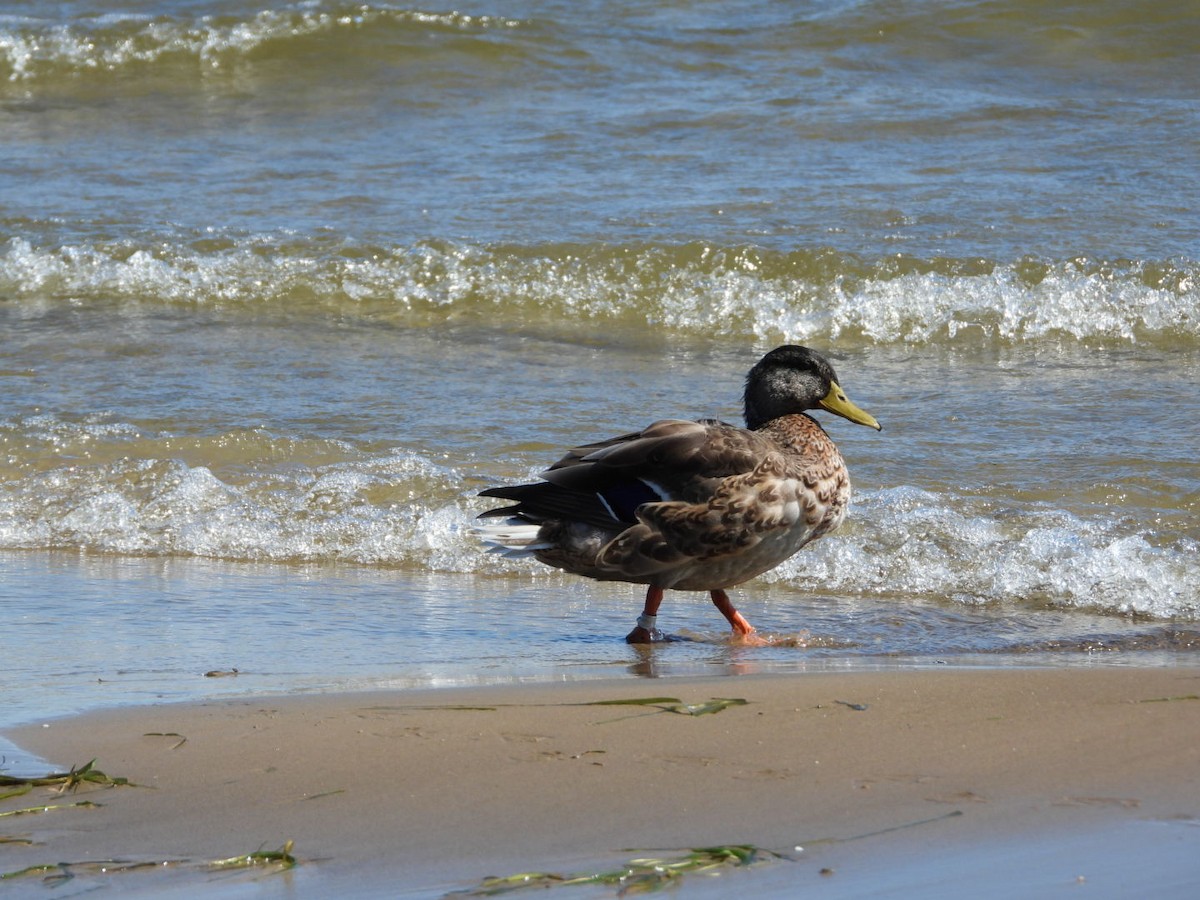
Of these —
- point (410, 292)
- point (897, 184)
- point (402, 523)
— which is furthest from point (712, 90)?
point (402, 523)

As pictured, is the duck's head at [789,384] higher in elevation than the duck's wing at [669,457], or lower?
higher

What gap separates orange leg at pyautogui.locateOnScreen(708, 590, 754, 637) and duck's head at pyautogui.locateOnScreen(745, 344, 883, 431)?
715 mm

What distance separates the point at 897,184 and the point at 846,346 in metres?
2.12

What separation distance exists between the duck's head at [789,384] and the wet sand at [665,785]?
1749 mm

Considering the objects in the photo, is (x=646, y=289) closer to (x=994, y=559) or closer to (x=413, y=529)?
(x=413, y=529)

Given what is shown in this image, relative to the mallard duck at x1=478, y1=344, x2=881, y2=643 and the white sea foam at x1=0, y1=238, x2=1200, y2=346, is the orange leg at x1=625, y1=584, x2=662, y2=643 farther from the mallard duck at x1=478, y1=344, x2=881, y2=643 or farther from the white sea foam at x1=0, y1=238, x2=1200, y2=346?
the white sea foam at x1=0, y1=238, x2=1200, y2=346

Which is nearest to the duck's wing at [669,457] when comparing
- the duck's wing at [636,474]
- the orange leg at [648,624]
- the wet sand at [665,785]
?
the duck's wing at [636,474]

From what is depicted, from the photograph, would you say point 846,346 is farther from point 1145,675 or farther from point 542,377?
point 1145,675

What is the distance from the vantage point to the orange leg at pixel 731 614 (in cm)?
528

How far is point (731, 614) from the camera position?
17.5ft

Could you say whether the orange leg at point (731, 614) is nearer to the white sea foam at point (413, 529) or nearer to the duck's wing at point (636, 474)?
the duck's wing at point (636, 474)

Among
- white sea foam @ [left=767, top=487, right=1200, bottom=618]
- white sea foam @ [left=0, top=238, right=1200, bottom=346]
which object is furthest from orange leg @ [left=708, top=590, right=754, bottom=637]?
white sea foam @ [left=0, top=238, right=1200, bottom=346]

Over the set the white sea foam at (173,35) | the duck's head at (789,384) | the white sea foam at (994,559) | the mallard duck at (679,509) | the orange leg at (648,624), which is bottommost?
the orange leg at (648,624)

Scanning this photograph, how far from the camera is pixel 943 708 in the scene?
3840 millimetres
